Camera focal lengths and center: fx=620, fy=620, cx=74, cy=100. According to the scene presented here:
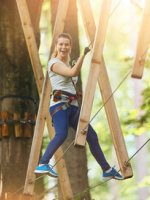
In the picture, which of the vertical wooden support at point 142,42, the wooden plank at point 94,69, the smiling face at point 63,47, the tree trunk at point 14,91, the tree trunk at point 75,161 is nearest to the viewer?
the vertical wooden support at point 142,42

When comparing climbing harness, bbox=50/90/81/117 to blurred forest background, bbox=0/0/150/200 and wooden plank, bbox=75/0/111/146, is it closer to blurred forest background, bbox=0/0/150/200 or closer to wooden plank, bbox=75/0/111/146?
wooden plank, bbox=75/0/111/146

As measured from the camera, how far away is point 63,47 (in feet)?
17.6

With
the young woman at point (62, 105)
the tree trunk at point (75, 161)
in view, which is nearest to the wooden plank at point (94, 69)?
the young woman at point (62, 105)

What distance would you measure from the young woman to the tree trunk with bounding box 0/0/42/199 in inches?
53.6

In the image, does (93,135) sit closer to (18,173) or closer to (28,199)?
(28,199)

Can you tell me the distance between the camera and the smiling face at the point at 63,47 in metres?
5.36

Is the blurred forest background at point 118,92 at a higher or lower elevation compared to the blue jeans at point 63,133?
lower

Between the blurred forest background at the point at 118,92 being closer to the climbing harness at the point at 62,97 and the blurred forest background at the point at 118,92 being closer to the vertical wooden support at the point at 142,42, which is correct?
the climbing harness at the point at 62,97

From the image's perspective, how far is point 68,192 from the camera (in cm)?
602

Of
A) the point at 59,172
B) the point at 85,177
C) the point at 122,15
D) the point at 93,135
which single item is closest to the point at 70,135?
the point at 85,177

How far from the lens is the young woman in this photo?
17.5ft

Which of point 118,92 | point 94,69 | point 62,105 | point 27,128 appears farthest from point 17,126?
point 118,92

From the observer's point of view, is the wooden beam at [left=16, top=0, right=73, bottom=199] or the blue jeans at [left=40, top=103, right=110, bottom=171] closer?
the blue jeans at [left=40, top=103, right=110, bottom=171]

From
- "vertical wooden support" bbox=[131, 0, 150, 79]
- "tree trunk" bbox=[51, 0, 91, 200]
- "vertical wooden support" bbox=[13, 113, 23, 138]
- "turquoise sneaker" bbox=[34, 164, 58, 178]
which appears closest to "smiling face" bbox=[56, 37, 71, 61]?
"turquoise sneaker" bbox=[34, 164, 58, 178]
